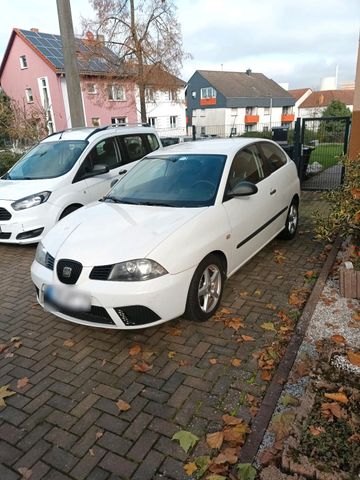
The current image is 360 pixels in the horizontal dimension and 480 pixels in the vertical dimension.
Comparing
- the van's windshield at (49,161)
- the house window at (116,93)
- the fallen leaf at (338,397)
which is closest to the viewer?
the fallen leaf at (338,397)

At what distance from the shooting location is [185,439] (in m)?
2.45

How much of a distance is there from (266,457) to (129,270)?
1.67 metres

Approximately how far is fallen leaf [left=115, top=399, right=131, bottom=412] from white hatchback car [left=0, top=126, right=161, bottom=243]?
3927mm

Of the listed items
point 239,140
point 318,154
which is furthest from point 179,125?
point 239,140

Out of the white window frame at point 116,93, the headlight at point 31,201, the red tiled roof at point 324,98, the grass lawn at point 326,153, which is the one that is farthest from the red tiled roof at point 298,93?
the headlight at point 31,201

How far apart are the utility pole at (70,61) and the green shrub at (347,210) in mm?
6057

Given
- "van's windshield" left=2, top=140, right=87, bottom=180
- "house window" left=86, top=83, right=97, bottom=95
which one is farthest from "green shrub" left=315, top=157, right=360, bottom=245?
"house window" left=86, top=83, right=97, bottom=95

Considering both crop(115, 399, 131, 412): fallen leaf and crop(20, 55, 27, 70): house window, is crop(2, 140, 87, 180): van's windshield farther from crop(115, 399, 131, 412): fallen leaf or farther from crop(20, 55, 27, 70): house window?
crop(20, 55, 27, 70): house window

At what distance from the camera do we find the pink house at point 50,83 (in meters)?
30.3

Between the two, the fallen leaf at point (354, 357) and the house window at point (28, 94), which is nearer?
the fallen leaf at point (354, 357)

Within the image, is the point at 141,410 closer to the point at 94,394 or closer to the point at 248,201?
the point at 94,394

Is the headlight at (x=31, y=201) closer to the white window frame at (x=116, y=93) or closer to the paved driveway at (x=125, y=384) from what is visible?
the paved driveway at (x=125, y=384)

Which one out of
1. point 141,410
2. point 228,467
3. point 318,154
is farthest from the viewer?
point 318,154

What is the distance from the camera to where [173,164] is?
4.62 meters
